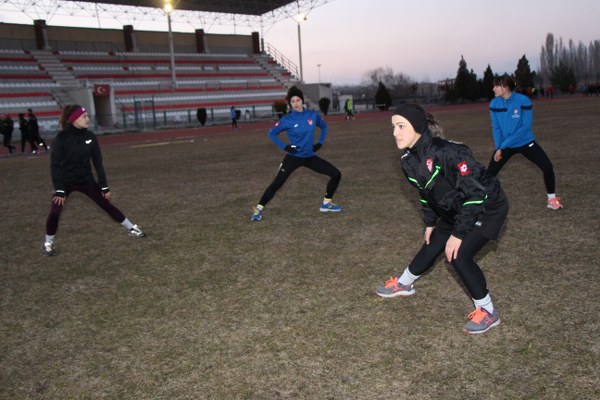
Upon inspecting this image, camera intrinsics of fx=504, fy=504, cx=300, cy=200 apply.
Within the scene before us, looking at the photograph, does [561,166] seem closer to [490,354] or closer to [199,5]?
[490,354]

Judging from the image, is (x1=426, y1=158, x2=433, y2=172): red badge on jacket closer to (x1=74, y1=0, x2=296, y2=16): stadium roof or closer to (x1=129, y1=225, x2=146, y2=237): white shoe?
(x1=129, y1=225, x2=146, y2=237): white shoe

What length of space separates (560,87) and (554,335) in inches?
3337

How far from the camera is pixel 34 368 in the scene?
135 inches

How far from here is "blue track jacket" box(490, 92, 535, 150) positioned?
265 inches

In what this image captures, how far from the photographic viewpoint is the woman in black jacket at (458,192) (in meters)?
3.16

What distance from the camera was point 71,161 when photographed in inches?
238

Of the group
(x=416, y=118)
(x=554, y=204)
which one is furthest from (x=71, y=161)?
(x=554, y=204)

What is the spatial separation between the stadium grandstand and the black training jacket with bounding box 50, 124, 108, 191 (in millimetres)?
27577

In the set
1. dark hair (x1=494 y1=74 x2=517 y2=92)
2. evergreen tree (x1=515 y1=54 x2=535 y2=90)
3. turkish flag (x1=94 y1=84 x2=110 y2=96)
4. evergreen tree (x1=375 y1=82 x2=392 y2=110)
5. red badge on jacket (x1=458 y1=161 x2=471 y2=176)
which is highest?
evergreen tree (x1=515 y1=54 x2=535 y2=90)

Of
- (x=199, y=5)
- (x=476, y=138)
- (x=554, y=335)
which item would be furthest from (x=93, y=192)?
(x=199, y=5)

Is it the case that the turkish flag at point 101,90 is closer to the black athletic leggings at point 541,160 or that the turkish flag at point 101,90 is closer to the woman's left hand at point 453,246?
the black athletic leggings at point 541,160

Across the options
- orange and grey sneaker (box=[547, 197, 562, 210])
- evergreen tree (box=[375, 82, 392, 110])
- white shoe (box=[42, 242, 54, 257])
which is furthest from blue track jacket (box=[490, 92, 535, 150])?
evergreen tree (box=[375, 82, 392, 110])

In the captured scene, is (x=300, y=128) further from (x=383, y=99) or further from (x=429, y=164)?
(x=383, y=99)

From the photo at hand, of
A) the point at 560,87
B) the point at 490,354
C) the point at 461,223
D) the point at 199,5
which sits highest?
the point at 199,5
